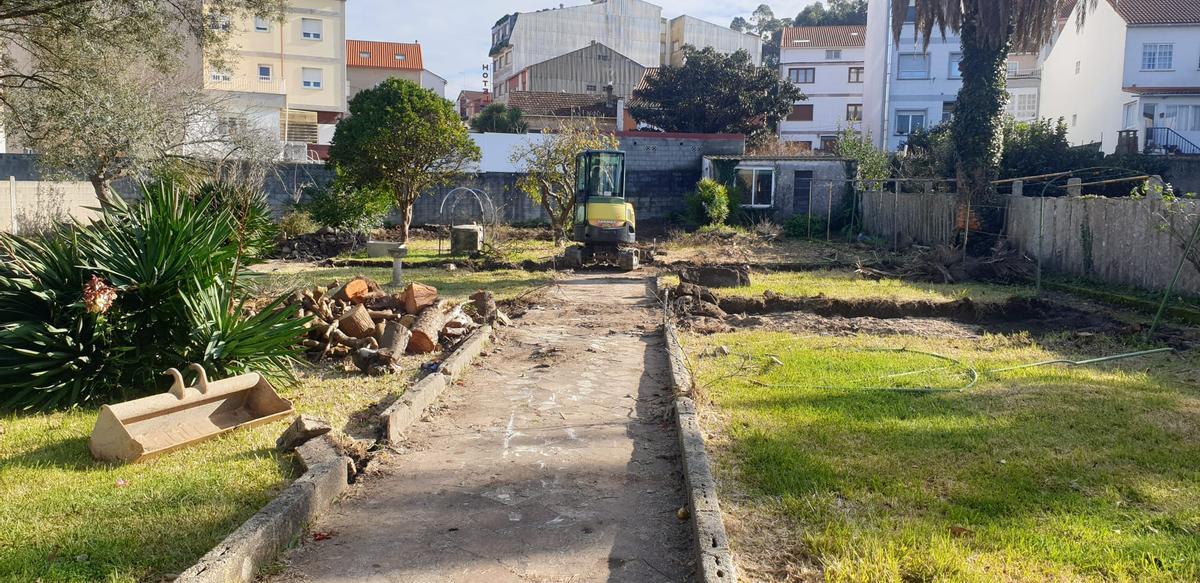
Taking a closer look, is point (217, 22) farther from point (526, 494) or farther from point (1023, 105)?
point (1023, 105)

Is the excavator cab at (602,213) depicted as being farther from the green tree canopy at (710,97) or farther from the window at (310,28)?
the window at (310,28)

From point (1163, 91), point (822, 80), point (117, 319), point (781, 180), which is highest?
point (822, 80)

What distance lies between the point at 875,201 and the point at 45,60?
72.1ft

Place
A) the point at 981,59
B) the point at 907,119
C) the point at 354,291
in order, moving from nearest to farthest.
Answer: the point at 354,291 → the point at 981,59 → the point at 907,119

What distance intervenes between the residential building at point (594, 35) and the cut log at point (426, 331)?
52841 millimetres

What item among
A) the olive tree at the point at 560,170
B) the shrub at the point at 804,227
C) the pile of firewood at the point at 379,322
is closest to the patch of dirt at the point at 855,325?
the pile of firewood at the point at 379,322

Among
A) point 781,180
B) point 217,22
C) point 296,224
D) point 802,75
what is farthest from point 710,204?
point 802,75

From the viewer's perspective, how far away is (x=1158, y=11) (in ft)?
131

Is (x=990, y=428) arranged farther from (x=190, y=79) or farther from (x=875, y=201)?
(x=190, y=79)

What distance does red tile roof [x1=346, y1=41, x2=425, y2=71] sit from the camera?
65.2m

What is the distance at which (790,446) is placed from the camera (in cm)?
667

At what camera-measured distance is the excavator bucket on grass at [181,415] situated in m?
6.33

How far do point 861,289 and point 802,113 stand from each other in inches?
1912

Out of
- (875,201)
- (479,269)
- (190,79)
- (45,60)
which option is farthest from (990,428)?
(190,79)
